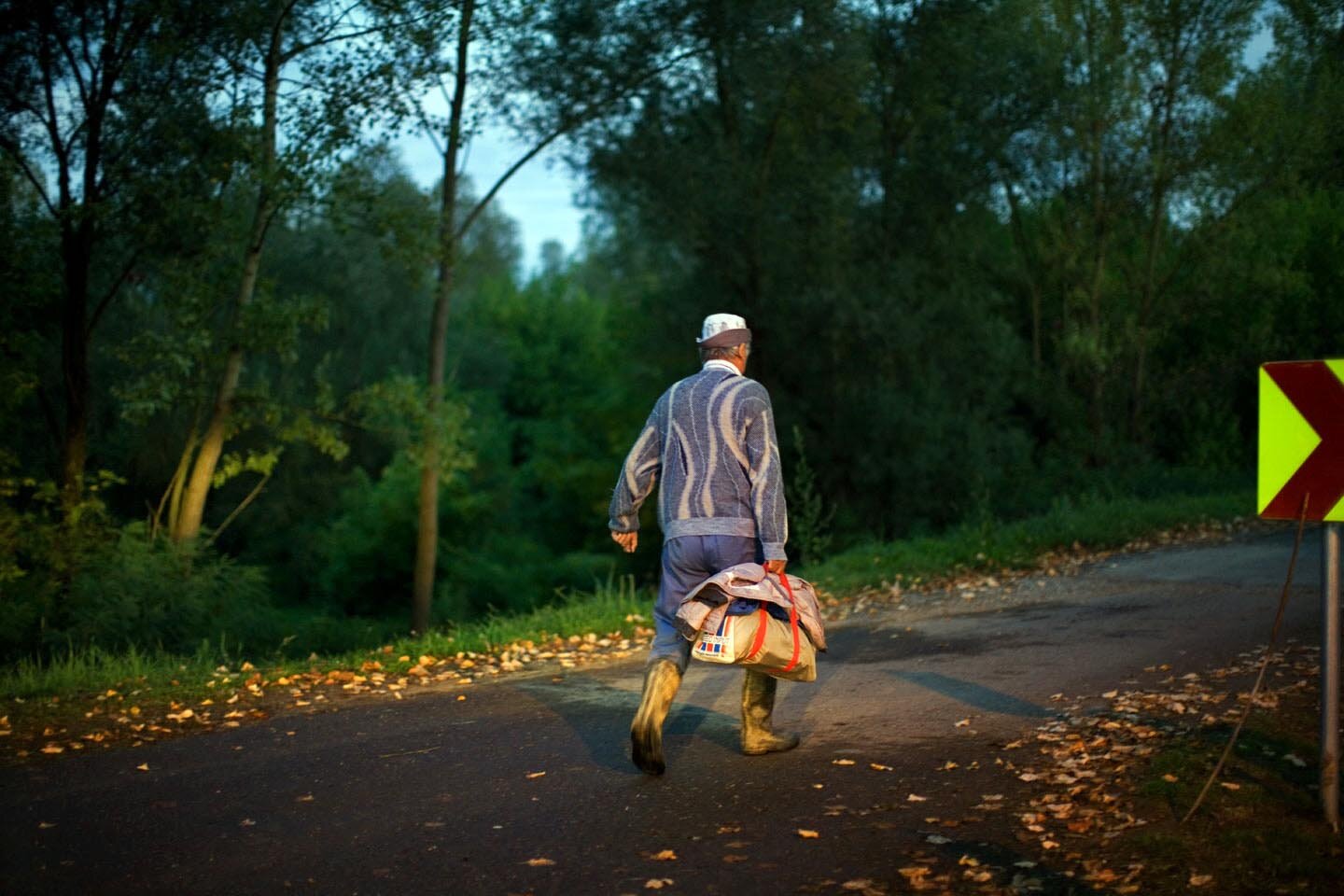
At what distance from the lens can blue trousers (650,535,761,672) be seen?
574 cm

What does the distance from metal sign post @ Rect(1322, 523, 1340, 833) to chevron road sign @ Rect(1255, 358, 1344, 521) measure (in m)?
0.15

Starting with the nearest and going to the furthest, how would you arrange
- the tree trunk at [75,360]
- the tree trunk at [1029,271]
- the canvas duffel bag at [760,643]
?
the canvas duffel bag at [760,643], the tree trunk at [75,360], the tree trunk at [1029,271]

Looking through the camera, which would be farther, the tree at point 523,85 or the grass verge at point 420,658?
the tree at point 523,85

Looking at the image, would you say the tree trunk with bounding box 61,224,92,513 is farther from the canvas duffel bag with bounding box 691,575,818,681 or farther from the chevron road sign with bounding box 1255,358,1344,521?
the chevron road sign with bounding box 1255,358,1344,521

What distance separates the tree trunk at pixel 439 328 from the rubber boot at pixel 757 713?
12671mm

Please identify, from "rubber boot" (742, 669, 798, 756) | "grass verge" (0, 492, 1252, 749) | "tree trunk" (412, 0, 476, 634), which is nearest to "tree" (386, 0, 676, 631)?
"tree trunk" (412, 0, 476, 634)

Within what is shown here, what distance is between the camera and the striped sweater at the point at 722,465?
5715 millimetres

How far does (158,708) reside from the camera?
7609 millimetres

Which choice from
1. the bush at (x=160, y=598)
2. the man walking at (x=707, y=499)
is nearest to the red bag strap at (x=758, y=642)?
the man walking at (x=707, y=499)

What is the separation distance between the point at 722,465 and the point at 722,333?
0.66 m

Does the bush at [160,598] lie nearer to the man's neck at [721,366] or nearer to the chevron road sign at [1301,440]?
the man's neck at [721,366]

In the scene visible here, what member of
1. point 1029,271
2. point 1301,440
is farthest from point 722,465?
point 1029,271

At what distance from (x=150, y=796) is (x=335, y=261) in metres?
26.3

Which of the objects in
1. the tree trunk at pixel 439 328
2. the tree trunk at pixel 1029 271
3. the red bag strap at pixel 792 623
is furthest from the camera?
the tree trunk at pixel 1029 271
